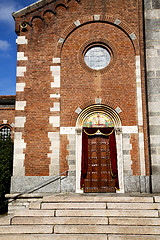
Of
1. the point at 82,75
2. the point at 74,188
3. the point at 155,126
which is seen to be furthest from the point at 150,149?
the point at 82,75

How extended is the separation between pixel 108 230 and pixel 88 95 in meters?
6.48

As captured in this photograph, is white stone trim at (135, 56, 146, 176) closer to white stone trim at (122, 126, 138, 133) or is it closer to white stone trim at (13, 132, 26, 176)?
white stone trim at (122, 126, 138, 133)

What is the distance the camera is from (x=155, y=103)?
1191 cm

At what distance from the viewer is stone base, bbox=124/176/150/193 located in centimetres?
1146

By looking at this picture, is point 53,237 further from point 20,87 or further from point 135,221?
point 20,87

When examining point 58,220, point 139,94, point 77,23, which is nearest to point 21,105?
point 77,23

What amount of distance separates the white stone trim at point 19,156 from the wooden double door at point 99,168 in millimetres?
3031

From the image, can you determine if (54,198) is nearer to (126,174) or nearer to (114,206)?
(114,206)

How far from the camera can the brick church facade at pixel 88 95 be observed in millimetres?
11867

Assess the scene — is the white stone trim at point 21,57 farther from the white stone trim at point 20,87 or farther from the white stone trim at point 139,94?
the white stone trim at point 139,94

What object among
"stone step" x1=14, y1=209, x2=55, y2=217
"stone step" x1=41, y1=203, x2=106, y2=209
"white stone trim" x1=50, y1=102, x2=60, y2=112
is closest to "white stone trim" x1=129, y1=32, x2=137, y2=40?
"white stone trim" x1=50, y1=102, x2=60, y2=112

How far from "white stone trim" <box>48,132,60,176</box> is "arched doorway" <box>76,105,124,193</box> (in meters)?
0.92

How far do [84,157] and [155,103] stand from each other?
4.08 m

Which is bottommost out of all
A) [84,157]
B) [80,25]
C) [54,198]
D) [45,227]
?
[45,227]
